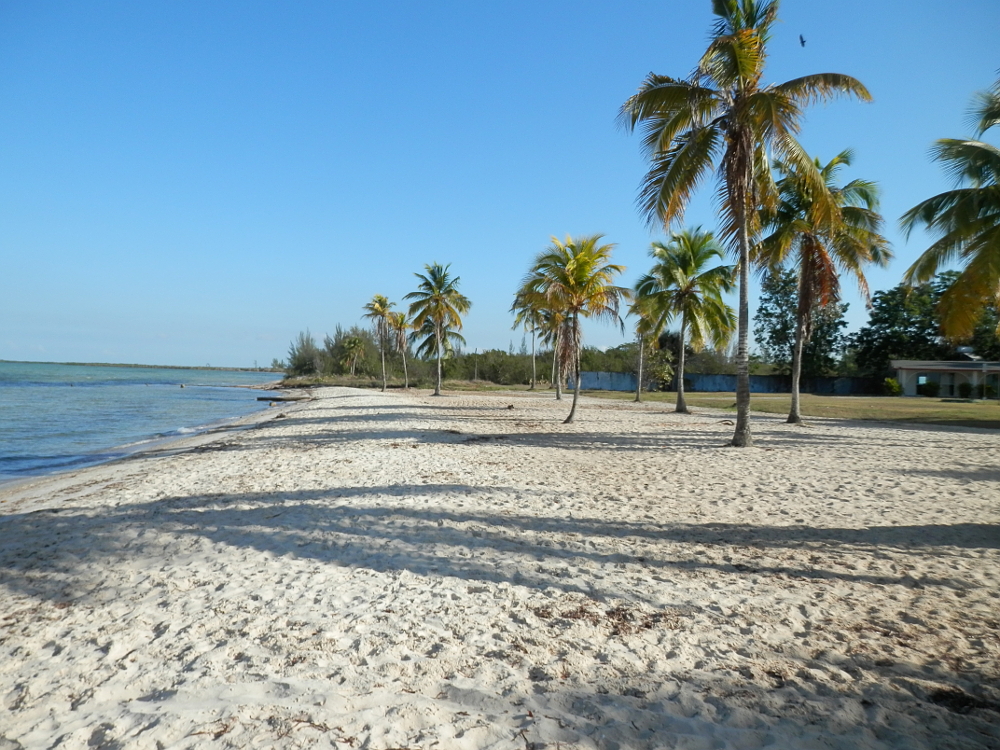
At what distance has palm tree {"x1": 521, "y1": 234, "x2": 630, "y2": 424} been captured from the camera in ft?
53.3

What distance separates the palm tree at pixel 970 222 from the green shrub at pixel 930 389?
31.2 metres

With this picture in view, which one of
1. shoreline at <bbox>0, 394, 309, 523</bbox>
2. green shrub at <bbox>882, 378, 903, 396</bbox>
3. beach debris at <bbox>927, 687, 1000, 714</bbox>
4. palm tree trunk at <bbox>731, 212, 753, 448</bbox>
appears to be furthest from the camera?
green shrub at <bbox>882, 378, 903, 396</bbox>

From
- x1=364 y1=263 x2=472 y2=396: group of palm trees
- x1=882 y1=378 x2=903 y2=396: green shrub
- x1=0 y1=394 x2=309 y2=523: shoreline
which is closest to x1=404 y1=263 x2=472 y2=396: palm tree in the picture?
x1=364 y1=263 x2=472 y2=396: group of palm trees

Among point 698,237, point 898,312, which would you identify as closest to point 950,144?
point 698,237

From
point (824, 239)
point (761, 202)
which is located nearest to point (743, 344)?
point (761, 202)

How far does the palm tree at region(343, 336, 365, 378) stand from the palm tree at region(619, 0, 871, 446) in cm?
5290

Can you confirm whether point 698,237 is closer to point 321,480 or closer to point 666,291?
point 666,291

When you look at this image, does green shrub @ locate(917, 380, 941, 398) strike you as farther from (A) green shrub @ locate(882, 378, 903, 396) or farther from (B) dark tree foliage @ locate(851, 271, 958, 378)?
(B) dark tree foliage @ locate(851, 271, 958, 378)

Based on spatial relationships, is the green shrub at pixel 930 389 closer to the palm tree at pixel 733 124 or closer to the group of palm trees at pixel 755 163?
the group of palm trees at pixel 755 163

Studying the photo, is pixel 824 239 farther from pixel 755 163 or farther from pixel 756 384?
pixel 756 384

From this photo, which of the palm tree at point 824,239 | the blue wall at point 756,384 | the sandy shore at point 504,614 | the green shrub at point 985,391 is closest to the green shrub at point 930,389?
the green shrub at point 985,391

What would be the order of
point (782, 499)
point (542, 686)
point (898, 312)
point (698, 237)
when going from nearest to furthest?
point (542, 686) → point (782, 499) → point (698, 237) → point (898, 312)

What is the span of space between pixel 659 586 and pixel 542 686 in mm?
1652

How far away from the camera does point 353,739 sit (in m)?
2.55
